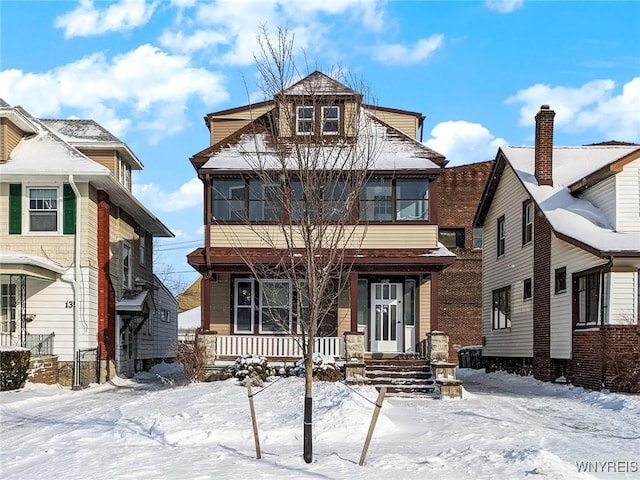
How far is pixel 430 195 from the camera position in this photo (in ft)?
73.5

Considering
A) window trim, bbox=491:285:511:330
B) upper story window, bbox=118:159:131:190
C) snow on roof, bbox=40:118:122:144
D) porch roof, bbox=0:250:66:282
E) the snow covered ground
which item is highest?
snow on roof, bbox=40:118:122:144

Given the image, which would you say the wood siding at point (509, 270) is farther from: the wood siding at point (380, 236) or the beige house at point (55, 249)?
the beige house at point (55, 249)

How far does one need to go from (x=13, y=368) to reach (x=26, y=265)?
282cm

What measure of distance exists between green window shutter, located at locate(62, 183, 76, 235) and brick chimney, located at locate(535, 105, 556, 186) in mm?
14704

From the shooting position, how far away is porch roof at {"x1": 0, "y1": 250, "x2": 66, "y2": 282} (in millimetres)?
19922

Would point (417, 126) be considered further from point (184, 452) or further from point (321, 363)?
point (184, 452)

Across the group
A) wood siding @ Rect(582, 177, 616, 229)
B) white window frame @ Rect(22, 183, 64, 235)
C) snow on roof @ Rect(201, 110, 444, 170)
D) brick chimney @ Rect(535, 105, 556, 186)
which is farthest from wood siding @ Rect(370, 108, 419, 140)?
white window frame @ Rect(22, 183, 64, 235)

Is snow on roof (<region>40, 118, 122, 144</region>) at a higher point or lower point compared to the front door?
higher

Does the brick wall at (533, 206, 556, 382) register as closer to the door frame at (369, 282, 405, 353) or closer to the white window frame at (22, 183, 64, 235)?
the door frame at (369, 282, 405, 353)

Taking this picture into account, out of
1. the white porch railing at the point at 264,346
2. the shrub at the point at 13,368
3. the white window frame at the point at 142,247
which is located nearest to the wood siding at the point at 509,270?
the white porch railing at the point at 264,346

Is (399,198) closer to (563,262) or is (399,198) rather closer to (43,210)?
(563,262)

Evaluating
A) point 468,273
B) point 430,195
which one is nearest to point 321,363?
point 430,195

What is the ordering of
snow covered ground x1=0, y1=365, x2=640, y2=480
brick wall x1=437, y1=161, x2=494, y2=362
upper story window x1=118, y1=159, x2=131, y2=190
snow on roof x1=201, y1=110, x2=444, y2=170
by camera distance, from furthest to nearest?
brick wall x1=437, y1=161, x2=494, y2=362, upper story window x1=118, y1=159, x2=131, y2=190, snow on roof x1=201, y1=110, x2=444, y2=170, snow covered ground x1=0, y1=365, x2=640, y2=480

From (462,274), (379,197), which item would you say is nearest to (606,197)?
(379,197)
